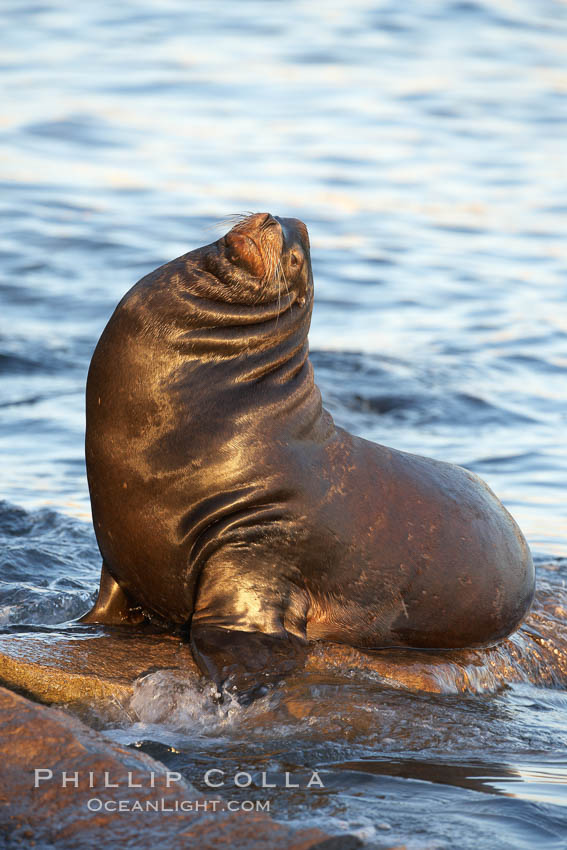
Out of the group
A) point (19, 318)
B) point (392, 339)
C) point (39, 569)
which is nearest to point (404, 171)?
point (392, 339)

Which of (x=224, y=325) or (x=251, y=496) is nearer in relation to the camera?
(x=251, y=496)

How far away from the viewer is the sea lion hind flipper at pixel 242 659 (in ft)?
17.0

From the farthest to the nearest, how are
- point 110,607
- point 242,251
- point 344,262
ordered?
point 344,262
point 110,607
point 242,251

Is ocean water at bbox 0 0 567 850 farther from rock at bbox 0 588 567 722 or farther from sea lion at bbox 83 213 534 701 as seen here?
sea lion at bbox 83 213 534 701

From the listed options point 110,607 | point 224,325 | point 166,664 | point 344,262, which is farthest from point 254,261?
point 344,262

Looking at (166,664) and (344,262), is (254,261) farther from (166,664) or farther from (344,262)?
(344,262)

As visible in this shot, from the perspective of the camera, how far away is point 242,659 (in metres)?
5.24

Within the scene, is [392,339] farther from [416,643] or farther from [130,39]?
[130,39]

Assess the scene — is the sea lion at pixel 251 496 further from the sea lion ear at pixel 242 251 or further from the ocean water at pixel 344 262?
the ocean water at pixel 344 262

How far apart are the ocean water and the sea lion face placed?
0.25 meters

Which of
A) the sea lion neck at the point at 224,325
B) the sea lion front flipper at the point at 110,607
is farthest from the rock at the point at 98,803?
the sea lion neck at the point at 224,325

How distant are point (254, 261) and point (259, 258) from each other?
26 mm

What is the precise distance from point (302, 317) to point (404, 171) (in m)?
16.6

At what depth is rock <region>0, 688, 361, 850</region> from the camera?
3.95 m
